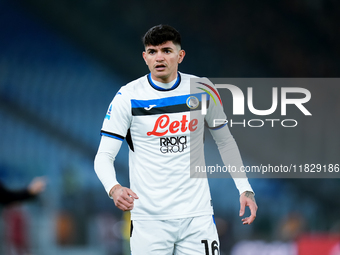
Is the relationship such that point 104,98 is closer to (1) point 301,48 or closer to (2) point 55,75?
(2) point 55,75

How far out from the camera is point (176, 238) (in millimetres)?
2281

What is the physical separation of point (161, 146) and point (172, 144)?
6 centimetres

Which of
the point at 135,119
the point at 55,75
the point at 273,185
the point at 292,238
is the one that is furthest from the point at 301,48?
the point at 135,119

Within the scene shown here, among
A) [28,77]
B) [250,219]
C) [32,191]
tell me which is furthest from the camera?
[28,77]

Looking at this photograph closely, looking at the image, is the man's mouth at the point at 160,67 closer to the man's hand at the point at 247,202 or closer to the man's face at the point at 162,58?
the man's face at the point at 162,58

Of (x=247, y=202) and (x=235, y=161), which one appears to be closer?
(x=247, y=202)

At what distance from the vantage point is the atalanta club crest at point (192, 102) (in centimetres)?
245

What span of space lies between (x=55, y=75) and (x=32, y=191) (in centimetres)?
278

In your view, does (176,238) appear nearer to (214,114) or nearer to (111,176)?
(111,176)

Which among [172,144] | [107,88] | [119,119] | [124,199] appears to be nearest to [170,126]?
[172,144]

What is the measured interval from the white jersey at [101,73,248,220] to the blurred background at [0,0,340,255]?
154 inches

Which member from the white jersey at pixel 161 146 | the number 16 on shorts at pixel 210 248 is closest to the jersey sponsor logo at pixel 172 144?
the white jersey at pixel 161 146

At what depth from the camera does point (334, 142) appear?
21.1 feet

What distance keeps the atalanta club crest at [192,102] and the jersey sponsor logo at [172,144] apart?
205mm
